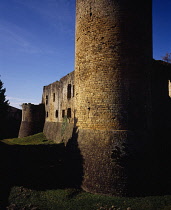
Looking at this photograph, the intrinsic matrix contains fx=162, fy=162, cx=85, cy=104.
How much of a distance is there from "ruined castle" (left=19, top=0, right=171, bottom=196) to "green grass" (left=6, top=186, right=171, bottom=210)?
0.38m

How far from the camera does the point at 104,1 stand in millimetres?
7383

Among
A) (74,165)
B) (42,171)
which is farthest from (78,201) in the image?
(42,171)

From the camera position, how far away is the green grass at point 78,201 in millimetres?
5664

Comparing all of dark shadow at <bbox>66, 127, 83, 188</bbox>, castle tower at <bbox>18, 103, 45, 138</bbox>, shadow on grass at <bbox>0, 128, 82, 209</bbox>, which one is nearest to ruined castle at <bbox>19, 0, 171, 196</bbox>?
dark shadow at <bbox>66, 127, 83, 188</bbox>

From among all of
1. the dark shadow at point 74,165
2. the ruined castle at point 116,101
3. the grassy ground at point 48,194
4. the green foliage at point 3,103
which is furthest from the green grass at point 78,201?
the green foliage at point 3,103

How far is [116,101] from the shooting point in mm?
6984

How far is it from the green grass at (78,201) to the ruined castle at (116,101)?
378mm

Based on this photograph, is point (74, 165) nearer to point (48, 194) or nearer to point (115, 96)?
point (48, 194)

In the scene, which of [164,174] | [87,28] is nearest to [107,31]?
[87,28]

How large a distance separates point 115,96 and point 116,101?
22 centimetres

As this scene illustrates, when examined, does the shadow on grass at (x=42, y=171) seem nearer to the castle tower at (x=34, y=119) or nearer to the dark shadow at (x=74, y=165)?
the dark shadow at (x=74, y=165)

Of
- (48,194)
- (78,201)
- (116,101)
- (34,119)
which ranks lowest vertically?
(48,194)

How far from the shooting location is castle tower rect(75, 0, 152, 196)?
6543mm

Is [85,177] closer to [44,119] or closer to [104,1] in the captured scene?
[104,1]
